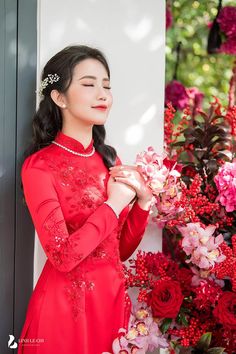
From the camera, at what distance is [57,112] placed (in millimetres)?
2270

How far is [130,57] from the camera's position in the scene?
8.41 feet

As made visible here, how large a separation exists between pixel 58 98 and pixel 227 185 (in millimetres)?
743

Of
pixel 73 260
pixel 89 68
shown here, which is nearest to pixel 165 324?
pixel 73 260

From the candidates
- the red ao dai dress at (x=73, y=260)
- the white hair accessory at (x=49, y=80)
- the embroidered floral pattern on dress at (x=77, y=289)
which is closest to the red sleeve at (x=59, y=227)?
the red ao dai dress at (x=73, y=260)

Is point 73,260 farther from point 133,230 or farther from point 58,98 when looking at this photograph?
point 58,98

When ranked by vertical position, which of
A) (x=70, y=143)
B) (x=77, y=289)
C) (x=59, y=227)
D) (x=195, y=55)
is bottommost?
(x=77, y=289)

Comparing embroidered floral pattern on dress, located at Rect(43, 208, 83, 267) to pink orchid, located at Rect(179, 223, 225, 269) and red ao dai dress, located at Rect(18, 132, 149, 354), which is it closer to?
red ao dai dress, located at Rect(18, 132, 149, 354)

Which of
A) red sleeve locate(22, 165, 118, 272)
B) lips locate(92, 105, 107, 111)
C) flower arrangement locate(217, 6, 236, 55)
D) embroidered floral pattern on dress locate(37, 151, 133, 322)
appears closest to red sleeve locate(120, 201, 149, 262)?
embroidered floral pattern on dress locate(37, 151, 133, 322)

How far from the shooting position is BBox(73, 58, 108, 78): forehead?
2.18m

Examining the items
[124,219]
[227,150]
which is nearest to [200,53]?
[227,150]

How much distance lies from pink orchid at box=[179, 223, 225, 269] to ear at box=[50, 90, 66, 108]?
0.65m

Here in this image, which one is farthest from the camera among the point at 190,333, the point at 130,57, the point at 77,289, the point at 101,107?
the point at 130,57

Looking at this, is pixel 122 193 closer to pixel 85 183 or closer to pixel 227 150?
pixel 85 183

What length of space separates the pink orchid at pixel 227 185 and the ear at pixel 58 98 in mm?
687
